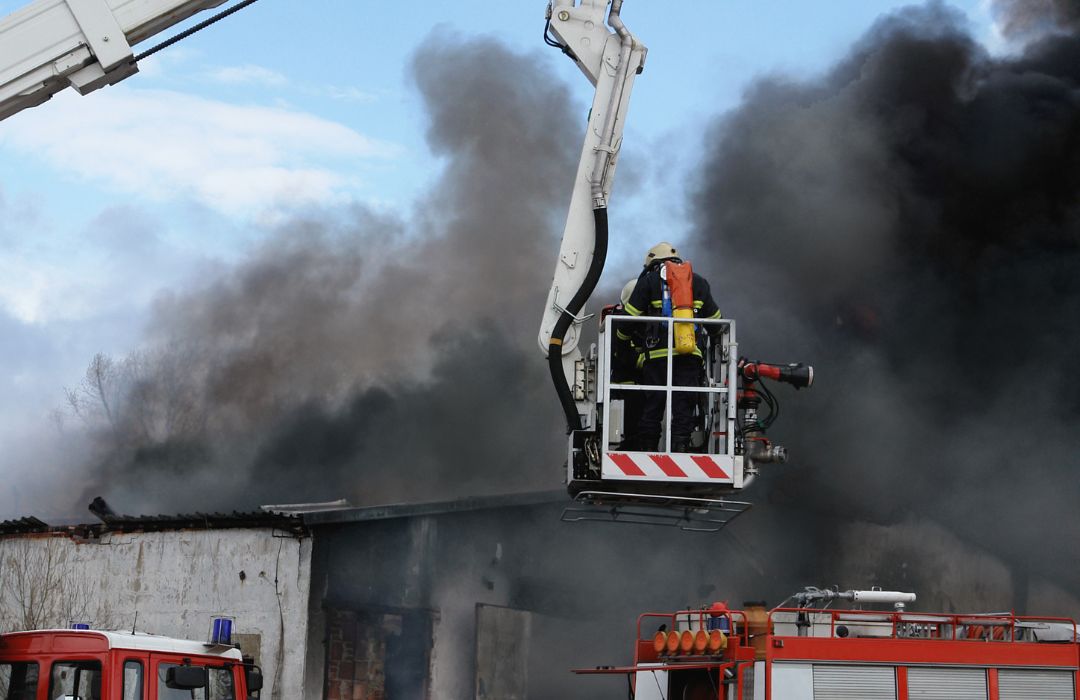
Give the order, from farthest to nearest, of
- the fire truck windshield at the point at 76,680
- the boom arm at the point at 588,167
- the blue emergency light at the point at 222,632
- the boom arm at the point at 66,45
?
the boom arm at the point at 588,167 → the blue emergency light at the point at 222,632 → the fire truck windshield at the point at 76,680 → the boom arm at the point at 66,45

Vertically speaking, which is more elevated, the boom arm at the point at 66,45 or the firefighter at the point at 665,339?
the boom arm at the point at 66,45

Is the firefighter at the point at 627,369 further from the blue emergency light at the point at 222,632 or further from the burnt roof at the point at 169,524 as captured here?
the burnt roof at the point at 169,524

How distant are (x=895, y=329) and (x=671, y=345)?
10.8 meters

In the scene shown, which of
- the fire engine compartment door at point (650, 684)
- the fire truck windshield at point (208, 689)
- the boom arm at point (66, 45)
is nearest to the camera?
the boom arm at point (66, 45)

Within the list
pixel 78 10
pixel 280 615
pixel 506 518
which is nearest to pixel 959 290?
pixel 506 518

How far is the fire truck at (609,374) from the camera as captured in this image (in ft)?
26.0

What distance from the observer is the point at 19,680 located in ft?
22.9

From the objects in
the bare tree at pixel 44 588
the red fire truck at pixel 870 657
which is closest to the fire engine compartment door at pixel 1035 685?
the red fire truck at pixel 870 657

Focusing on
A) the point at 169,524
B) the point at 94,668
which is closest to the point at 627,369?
the point at 94,668

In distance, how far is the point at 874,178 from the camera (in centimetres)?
1878

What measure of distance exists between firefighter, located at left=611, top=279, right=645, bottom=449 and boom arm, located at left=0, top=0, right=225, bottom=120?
352cm

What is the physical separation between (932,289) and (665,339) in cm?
1081

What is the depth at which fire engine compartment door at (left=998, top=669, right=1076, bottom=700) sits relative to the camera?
8180 millimetres

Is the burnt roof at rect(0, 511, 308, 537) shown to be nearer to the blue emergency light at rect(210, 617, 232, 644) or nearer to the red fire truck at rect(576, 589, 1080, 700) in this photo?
the blue emergency light at rect(210, 617, 232, 644)
